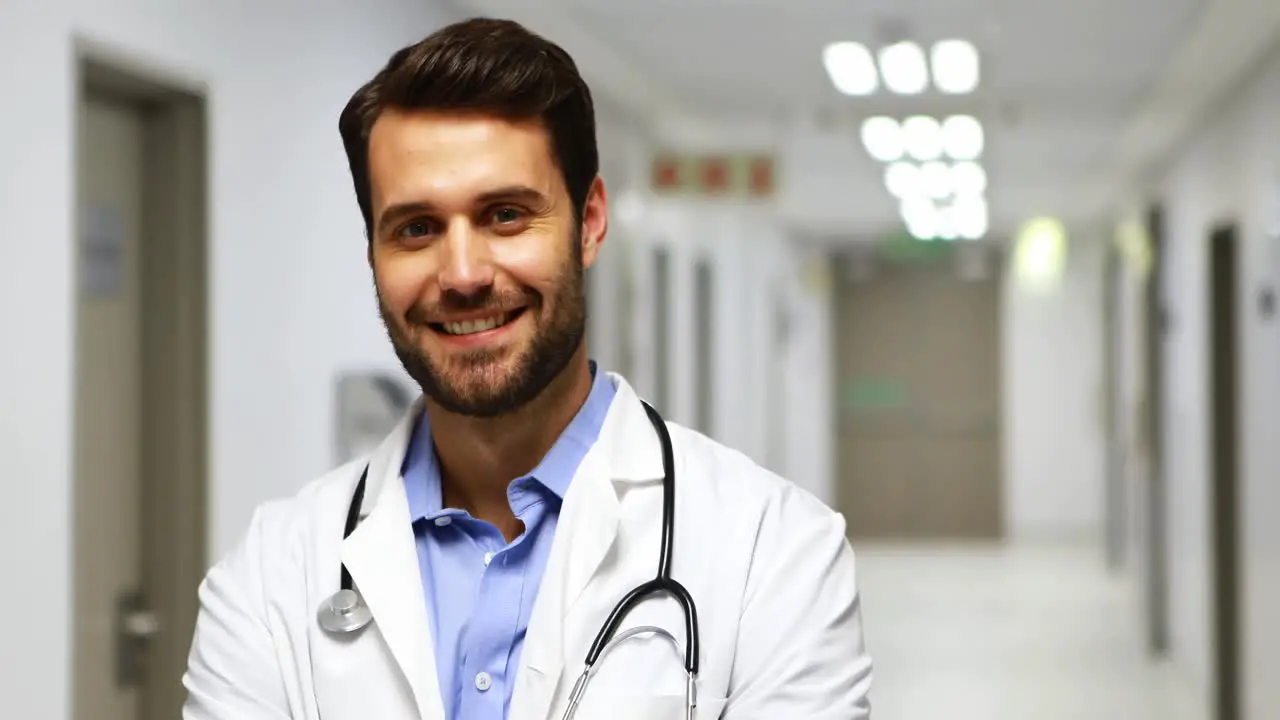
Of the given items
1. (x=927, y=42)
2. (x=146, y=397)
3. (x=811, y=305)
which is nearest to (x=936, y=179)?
(x=927, y=42)

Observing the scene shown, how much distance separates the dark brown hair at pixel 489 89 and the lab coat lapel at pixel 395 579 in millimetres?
272

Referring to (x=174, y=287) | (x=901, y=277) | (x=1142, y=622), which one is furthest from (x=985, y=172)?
(x=174, y=287)

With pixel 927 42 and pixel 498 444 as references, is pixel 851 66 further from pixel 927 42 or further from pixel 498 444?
pixel 498 444

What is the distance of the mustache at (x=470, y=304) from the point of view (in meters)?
1.29

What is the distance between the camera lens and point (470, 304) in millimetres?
1293

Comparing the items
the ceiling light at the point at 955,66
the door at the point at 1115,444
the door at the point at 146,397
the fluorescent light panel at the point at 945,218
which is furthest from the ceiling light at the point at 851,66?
Answer: the door at the point at 1115,444

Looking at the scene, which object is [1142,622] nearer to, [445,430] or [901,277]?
[901,277]

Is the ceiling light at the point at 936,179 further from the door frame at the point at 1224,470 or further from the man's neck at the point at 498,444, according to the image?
the man's neck at the point at 498,444

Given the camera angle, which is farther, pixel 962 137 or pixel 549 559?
pixel 962 137

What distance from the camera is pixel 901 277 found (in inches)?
501

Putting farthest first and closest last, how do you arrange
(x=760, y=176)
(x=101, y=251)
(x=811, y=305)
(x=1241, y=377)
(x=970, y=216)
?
1. (x=811, y=305)
2. (x=970, y=216)
3. (x=1241, y=377)
4. (x=760, y=176)
5. (x=101, y=251)

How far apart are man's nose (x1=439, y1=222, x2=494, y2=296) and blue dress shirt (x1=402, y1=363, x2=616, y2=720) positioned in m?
0.22

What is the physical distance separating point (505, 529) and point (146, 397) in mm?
1806

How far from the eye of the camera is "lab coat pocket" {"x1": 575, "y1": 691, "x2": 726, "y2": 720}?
1.30 m
